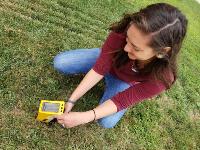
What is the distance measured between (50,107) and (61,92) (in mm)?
644

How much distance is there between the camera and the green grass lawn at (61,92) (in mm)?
3422

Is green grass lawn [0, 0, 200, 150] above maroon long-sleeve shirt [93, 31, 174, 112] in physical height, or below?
below

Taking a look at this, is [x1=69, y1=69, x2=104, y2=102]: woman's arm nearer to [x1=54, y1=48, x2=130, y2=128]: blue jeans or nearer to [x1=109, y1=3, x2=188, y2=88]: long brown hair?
[x1=54, y1=48, x2=130, y2=128]: blue jeans

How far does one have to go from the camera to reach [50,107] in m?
3.19

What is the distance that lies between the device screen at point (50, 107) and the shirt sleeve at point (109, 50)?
16.8 inches

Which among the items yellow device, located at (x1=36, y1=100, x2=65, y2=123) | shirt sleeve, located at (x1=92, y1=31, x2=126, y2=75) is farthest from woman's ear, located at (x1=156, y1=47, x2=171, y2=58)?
yellow device, located at (x1=36, y1=100, x2=65, y2=123)

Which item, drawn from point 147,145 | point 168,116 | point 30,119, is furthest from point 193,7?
point 30,119

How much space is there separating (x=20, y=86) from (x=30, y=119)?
1.22ft

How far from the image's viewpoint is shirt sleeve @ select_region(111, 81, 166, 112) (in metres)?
3.14

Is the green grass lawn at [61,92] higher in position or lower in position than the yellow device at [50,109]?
lower

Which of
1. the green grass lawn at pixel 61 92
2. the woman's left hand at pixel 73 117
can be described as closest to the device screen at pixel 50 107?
the woman's left hand at pixel 73 117

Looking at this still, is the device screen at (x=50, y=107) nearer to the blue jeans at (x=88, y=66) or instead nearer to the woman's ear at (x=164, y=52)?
the blue jeans at (x=88, y=66)

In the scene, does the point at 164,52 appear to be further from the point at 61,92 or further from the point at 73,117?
the point at 61,92

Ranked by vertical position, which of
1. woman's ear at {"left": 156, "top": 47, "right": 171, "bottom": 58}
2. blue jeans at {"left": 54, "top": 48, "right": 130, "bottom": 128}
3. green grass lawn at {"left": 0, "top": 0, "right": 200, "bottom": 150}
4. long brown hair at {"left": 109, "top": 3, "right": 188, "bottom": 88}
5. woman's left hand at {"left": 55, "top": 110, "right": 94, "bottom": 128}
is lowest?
green grass lawn at {"left": 0, "top": 0, "right": 200, "bottom": 150}
